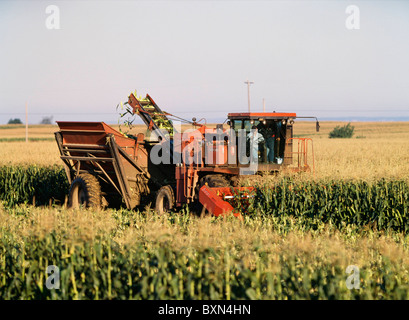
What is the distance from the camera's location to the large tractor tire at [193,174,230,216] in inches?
465

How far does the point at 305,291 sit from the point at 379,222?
5.91m

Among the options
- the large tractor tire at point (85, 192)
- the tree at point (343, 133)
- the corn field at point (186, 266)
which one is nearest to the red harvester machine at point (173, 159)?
the large tractor tire at point (85, 192)

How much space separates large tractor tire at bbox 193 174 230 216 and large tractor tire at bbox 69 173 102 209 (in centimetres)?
252

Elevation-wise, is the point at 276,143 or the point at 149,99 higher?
the point at 149,99

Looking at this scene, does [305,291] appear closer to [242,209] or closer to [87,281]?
[87,281]

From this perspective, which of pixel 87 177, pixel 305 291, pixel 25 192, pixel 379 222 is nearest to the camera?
pixel 305 291

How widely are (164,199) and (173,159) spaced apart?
1.12 metres

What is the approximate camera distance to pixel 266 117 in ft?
40.2

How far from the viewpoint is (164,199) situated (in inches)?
515


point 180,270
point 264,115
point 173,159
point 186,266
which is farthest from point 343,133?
point 180,270

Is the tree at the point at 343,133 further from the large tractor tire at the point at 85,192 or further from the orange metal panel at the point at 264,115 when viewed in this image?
the large tractor tire at the point at 85,192
